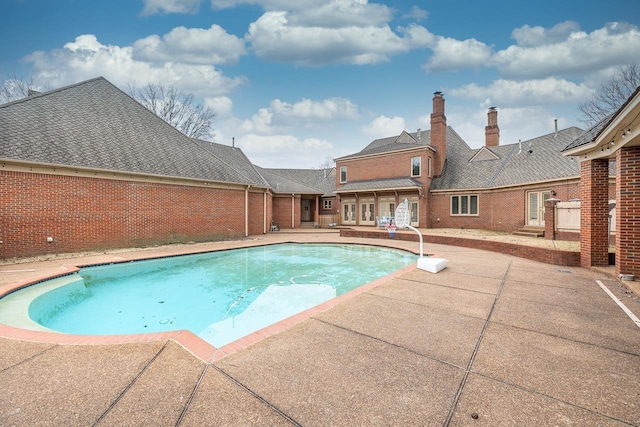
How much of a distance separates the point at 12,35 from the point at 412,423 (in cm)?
2519

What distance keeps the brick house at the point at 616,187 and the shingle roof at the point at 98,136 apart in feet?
49.6

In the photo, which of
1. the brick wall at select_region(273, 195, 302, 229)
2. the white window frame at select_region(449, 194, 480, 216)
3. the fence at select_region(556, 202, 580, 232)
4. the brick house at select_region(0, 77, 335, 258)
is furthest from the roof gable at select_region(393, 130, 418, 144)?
the brick house at select_region(0, 77, 335, 258)

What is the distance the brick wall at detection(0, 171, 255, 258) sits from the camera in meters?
9.77

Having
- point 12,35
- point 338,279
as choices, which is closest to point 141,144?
point 12,35

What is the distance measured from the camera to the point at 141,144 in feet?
45.6

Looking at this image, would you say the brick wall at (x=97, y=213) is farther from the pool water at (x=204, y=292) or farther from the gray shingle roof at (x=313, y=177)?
the gray shingle roof at (x=313, y=177)

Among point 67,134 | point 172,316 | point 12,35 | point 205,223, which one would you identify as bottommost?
point 172,316

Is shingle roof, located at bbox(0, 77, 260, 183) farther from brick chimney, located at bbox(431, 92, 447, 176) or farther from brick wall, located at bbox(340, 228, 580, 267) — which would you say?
brick chimney, located at bbox(431, 92, 447, 176)

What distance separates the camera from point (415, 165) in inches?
858

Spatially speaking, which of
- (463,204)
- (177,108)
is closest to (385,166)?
(463,204)

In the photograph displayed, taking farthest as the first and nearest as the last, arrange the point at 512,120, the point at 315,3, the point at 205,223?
1. the point at 512,120
2. the point at 205,223
3. the point at 315,3

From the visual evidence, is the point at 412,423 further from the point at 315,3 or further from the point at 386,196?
the point at 386,196

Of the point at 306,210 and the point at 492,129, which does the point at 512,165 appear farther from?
the point at 306,210

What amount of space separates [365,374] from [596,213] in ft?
27.2
